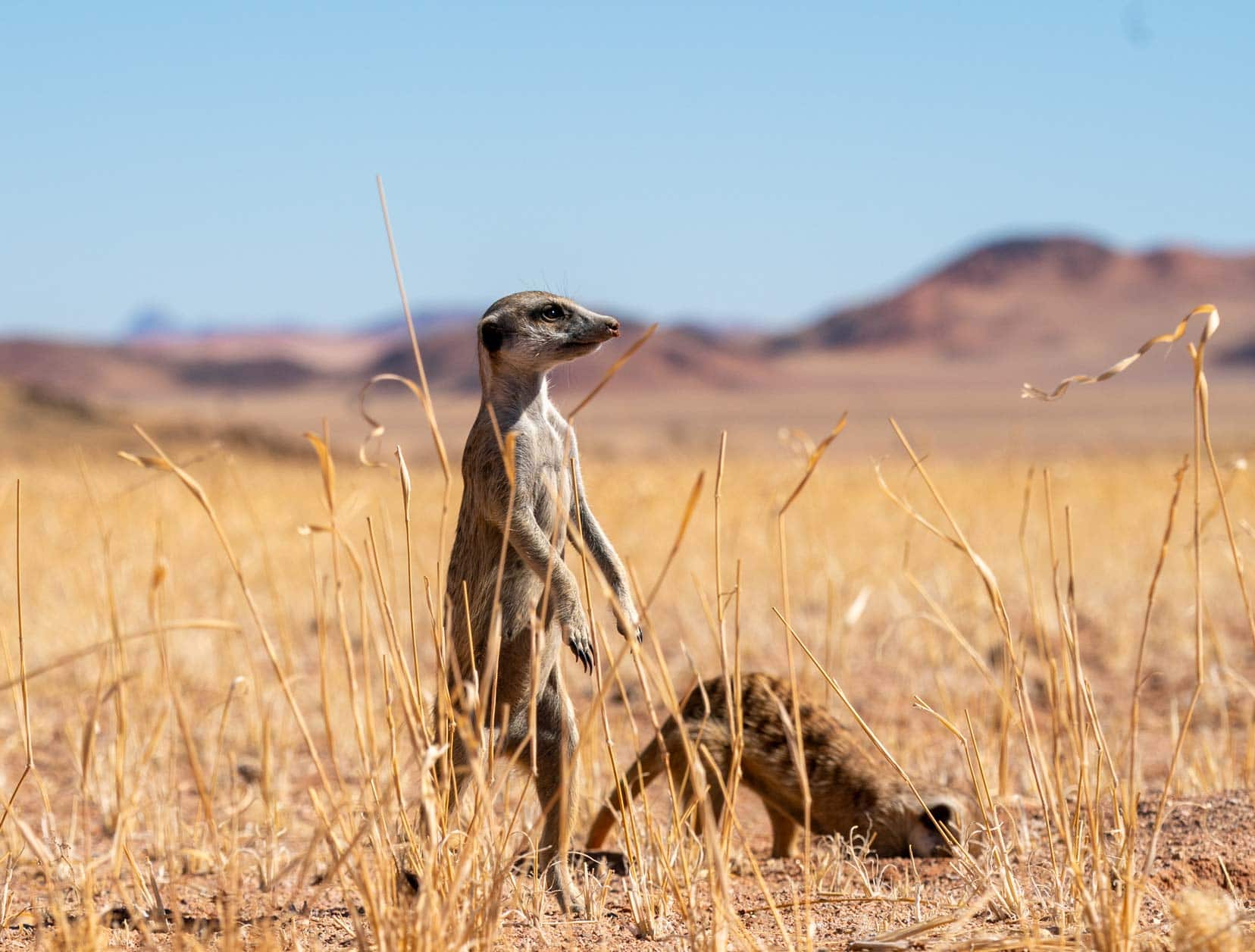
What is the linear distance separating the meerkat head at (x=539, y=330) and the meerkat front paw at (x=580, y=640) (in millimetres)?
621

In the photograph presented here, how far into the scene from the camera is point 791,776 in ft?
12.6

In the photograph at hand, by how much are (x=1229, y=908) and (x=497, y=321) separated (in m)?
1.92

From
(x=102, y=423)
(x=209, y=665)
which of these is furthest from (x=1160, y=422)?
(x=209, y=665)

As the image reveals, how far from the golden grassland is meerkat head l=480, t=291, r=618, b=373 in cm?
50

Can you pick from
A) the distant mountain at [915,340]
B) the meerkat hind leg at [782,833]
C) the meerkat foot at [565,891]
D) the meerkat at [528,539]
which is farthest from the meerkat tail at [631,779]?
the distant mountain at [915,340]

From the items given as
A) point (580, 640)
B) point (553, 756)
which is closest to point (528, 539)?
point (580, 640)

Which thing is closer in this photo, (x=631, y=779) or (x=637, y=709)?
(x=631, y=779)

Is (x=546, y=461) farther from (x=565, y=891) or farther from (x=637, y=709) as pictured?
(x=637, y=709)

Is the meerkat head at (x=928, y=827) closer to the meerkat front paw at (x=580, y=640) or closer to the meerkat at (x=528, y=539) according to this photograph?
the meerkat at (x=528, y=539)

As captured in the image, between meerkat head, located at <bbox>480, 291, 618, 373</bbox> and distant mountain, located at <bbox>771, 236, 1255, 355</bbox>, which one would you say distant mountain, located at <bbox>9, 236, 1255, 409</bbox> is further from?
meerkat head, located at <bbox>480, 291, 618, 373</bbox>

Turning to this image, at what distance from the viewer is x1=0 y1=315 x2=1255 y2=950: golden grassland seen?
7.50ft

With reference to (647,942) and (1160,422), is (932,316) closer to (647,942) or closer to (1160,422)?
(1160,422)

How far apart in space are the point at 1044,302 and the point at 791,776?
141m

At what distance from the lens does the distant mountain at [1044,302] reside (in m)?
122
